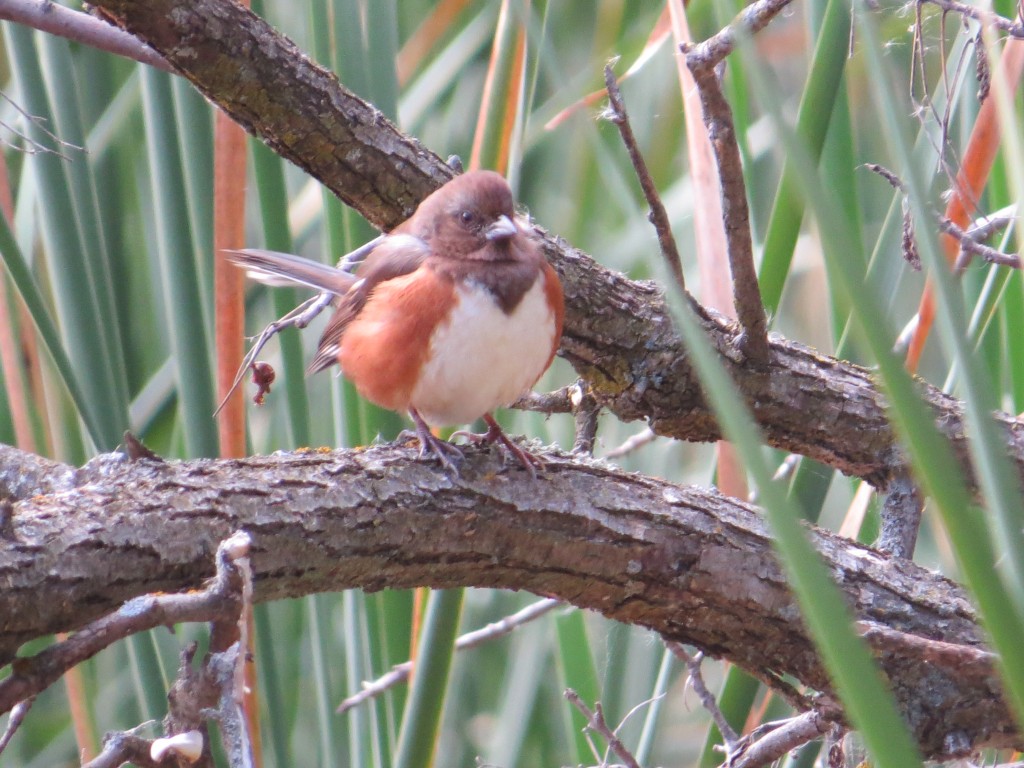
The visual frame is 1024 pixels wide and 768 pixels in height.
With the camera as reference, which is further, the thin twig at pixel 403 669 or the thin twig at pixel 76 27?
the thin twig at pixel 403 669

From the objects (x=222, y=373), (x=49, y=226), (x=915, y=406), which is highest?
(x=49, y=226)

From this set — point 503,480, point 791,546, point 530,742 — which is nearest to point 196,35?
point 503,480

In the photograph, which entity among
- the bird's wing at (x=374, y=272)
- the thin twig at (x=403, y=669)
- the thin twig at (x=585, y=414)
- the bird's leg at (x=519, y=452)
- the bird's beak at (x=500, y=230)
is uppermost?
the bird's beak at (x=500, y=230)

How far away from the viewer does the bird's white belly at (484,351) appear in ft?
4.50

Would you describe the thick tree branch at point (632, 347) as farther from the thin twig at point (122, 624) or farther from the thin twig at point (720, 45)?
the thin twig at point (122, 624)

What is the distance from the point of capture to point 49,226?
1314 mm

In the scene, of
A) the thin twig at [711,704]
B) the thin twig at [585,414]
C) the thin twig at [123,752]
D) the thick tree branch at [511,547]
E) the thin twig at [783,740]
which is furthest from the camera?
the thin twig at [585,414]

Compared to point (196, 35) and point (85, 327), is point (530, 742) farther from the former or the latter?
point (196, 35)

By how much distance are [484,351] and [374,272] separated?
0.77 ft

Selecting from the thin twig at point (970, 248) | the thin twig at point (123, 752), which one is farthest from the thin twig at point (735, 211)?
the thin twig at point (123, 752)

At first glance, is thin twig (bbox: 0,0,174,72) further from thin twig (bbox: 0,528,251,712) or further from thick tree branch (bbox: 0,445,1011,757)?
thin twig (bbox: 0,528,251,712)

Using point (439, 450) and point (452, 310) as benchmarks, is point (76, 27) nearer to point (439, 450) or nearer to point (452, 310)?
point (452, 310)

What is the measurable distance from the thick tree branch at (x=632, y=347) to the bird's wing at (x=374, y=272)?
0.14 ft

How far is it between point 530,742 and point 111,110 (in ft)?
5.15
